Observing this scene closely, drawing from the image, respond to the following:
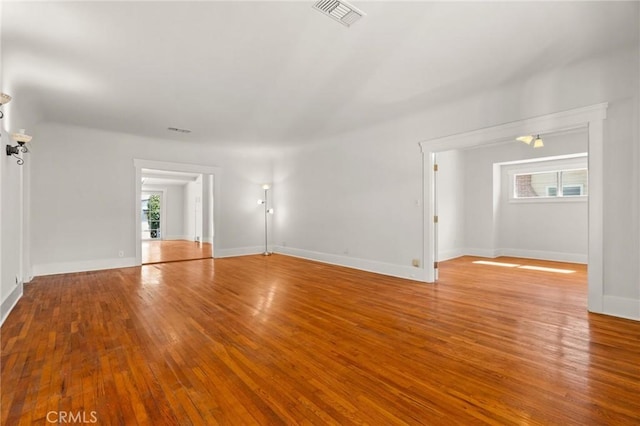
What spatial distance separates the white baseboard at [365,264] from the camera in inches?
202

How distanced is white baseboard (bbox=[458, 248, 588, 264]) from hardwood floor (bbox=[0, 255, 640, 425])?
130 inches

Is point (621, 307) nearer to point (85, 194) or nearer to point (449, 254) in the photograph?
point (449, 254)

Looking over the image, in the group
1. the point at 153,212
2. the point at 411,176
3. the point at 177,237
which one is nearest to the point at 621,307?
the point at 411,176

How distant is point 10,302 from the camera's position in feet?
11.8

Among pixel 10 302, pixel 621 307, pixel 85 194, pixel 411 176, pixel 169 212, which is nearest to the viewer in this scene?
pixel 621 307

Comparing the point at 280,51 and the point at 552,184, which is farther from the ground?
the point at 280,51

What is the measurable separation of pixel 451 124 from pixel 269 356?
167 inches

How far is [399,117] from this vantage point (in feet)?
17.4

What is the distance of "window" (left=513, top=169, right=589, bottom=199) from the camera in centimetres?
702

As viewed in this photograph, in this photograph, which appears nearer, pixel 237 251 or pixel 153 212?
pixel 237 251

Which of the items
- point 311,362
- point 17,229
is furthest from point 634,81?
point 17,229

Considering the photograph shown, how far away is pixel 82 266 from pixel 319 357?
591 cm

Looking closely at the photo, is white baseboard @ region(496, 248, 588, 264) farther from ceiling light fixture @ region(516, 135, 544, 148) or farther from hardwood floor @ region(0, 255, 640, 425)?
hardwood floor @ region(0, 255, 640, 425)

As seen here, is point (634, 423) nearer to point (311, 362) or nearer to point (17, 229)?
point (311, 362)
